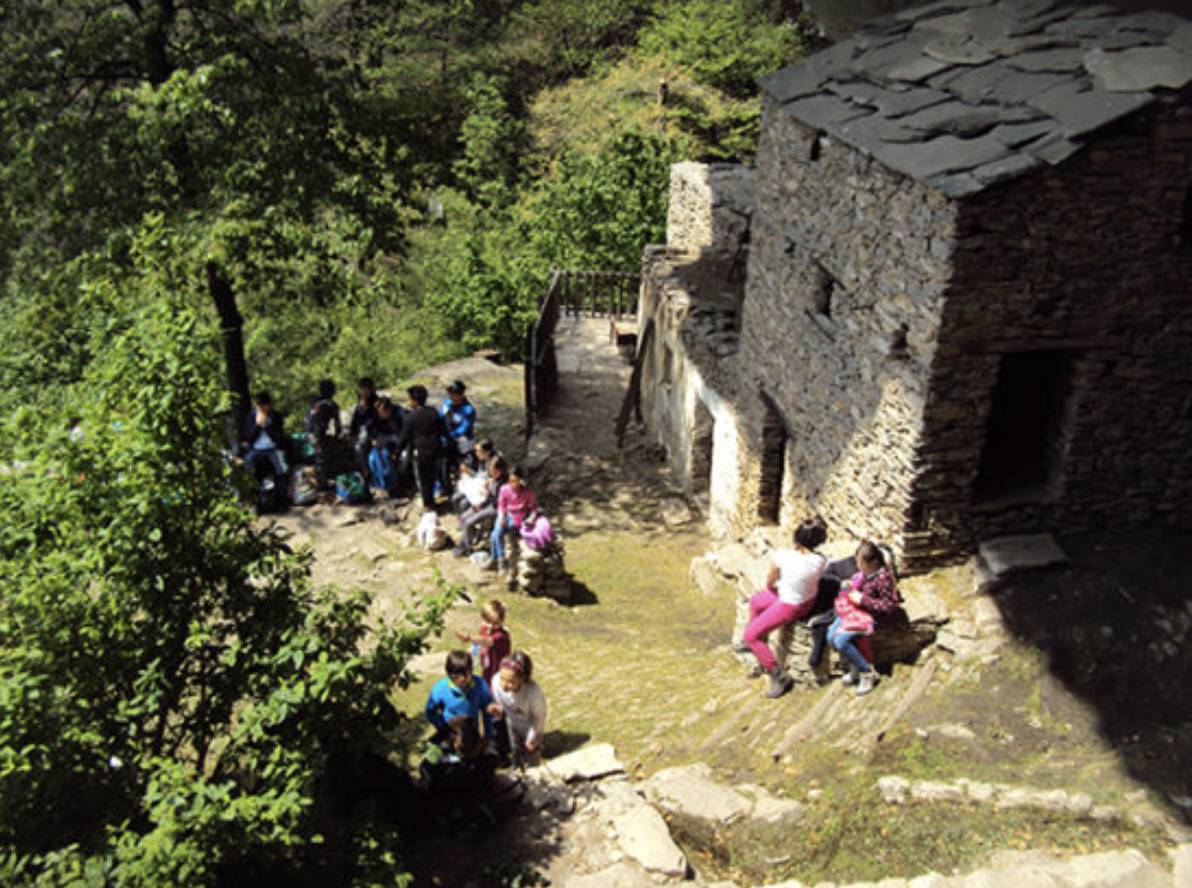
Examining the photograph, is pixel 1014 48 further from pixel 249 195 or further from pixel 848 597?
pixel 249 195

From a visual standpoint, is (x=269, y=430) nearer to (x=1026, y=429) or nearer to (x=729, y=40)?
(x=1026, y=429)

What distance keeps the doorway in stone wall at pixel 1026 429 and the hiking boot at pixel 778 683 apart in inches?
81.0

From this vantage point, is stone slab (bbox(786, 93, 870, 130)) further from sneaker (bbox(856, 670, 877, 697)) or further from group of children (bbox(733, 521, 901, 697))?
sneaker (bbox(856, 670, 877, 697))

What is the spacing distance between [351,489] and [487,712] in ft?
18.4

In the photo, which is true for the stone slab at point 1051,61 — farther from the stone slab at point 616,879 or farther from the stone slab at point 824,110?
the stone slab at point 616,879

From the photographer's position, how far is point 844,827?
644cm

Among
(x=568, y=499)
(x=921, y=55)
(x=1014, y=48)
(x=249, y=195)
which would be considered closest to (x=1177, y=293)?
(x=1014, y=48)

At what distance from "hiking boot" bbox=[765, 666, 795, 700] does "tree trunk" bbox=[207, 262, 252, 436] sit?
7276 millimetres

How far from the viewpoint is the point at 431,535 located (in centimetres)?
1130

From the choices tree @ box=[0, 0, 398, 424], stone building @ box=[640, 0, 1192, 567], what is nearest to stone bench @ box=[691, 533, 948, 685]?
stone building @ box=[640, 0, 1192, 567]

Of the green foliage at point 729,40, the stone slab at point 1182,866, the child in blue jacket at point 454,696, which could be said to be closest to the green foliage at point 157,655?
the child in blue jacket at point 454,696

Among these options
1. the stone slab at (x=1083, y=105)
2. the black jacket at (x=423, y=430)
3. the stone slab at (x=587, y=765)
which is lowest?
the stone slab at (x=587, y=765)

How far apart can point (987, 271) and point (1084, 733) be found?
10.4ft

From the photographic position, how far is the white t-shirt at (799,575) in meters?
7.85
